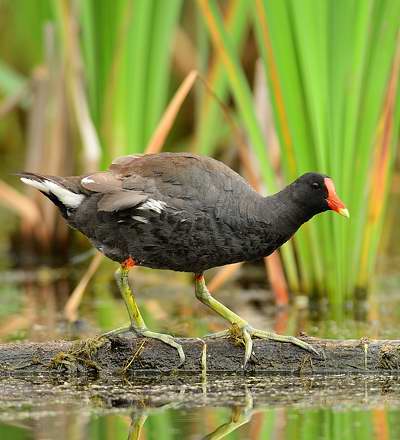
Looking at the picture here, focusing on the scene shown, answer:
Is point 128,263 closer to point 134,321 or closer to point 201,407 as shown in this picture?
point 134,321

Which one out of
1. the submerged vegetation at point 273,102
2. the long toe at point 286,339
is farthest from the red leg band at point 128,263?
the submerged vegetation at point 273,102

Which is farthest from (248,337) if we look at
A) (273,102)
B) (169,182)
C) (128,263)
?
(273,102)

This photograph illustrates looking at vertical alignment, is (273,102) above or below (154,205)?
above

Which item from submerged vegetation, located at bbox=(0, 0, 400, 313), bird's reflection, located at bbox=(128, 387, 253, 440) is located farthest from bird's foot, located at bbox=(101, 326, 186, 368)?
submerged vegetation, located at bbox=(0, 0, 400, 313)

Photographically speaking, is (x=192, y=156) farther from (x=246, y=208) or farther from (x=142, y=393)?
(x=142, y=393)

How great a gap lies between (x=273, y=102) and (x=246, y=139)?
2.25m

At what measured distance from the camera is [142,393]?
15.3ft

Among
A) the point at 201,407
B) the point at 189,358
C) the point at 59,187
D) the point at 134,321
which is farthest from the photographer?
the point at 59,187

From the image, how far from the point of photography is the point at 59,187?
16.9 feet

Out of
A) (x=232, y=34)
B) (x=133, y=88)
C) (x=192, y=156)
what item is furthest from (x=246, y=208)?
(x=232, y=34)

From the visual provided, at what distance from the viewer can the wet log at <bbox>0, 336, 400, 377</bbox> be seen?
16.0 feet

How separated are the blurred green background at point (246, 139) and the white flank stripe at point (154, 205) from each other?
1.31 meters

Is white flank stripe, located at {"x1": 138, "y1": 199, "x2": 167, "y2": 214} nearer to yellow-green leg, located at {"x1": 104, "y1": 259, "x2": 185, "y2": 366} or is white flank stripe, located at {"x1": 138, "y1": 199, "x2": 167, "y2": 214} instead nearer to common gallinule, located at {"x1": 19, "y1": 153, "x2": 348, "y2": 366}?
common gallinule, located at {"x1": 19, "y1": 153, "x2": 348, "y2": 366}

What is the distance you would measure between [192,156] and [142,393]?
43.9 inches
